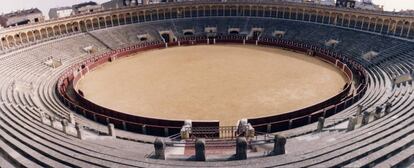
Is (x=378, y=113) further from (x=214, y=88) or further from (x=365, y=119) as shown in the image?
A: (x=214, y=88)

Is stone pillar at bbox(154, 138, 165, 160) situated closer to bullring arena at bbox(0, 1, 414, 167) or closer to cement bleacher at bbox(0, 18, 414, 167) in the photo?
bullring arena at bbox(0, 1, 414, 167)

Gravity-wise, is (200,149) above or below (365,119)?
above

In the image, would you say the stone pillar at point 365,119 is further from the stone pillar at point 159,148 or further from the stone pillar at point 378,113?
the stone pillar at point 159,148

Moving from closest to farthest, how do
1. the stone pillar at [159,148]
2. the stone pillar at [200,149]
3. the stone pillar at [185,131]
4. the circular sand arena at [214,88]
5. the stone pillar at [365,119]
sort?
the stone pillar at [200,149], the stone pillar at [159,148], the stone pillar at [365,119], the stone pillar at [185,131], the circular sand arena at [214,88]

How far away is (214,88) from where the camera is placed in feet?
126

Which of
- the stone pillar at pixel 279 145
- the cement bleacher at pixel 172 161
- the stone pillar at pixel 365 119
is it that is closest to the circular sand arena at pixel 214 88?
the cement bleacher at pixel 172 161

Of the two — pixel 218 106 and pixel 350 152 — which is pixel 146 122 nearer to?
pixel 218 106

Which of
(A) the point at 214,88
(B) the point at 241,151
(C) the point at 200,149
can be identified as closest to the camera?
(C) the point at 200,149

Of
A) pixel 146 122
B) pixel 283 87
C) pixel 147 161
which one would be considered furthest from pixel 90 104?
pixel 283 87

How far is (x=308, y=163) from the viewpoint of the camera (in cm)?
1458

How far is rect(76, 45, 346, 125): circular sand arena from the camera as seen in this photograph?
3203 cm

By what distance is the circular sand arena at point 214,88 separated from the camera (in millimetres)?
32031

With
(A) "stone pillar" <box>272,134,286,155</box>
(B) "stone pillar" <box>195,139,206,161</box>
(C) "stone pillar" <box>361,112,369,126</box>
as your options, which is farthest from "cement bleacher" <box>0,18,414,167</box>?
(A) "stone pillar" <box>272,134,286,155</box>

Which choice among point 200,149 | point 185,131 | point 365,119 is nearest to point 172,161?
point 200,149
